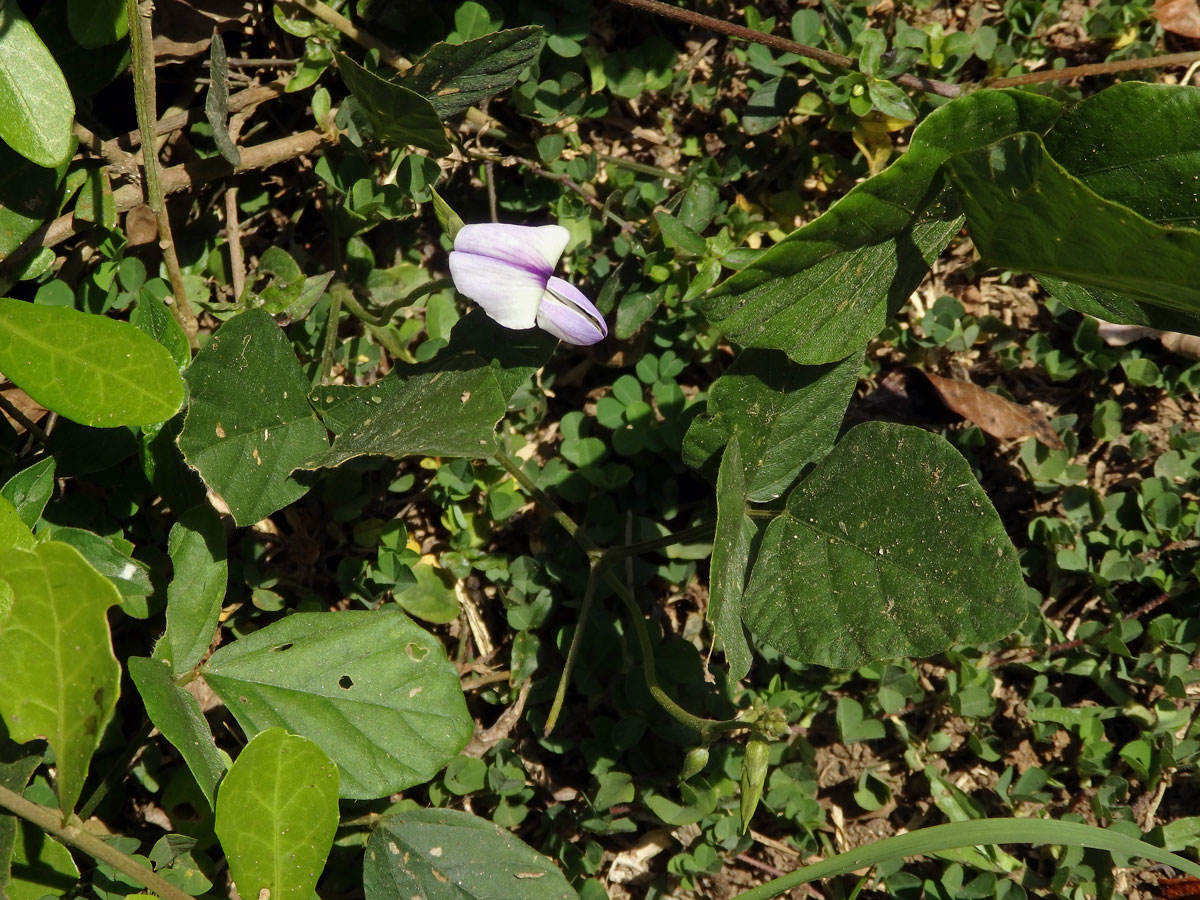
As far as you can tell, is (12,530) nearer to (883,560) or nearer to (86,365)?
(86,365)

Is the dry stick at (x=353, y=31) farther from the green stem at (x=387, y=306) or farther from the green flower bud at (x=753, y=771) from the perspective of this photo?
the green flower bud at (x=753, y=771)

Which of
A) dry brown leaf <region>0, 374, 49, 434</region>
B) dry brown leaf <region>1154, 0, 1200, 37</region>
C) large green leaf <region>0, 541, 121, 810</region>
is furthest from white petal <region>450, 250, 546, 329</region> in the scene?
dry brown leaf <region>1154, 0, 1200, 37</region>

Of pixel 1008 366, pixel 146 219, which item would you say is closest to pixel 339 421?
pixel 146 219

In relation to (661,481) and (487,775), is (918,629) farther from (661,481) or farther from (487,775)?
(487,775)

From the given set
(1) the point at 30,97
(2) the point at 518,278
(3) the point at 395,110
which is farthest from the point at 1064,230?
(1) the point at 30,97

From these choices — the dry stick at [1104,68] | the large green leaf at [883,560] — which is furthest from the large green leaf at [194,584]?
the dry stick at [1104,68]

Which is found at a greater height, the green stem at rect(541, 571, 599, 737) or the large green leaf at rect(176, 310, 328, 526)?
the large green leaf at rect(176, 310, 328, 526)

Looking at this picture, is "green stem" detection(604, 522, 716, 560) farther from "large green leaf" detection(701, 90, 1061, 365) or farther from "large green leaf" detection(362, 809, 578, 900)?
"large green leaf" detection(362, 809, 578, 900)
